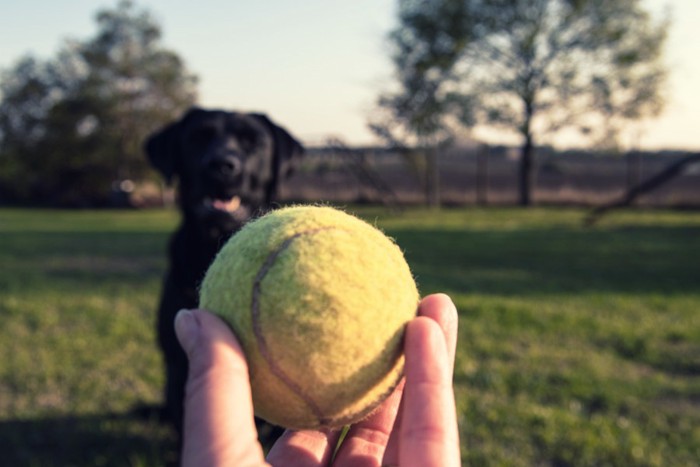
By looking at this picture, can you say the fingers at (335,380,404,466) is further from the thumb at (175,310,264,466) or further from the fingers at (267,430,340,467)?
the thumb at (175,310,264,466)

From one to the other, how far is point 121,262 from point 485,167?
16.9 metres

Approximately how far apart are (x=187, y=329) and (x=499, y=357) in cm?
392

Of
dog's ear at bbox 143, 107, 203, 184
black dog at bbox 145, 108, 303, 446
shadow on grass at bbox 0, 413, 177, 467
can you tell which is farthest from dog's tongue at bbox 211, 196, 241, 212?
shadow on grass at bbox 0, 413, 177, 467

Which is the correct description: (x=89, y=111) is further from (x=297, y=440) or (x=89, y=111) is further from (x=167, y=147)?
(x=297, y=440)

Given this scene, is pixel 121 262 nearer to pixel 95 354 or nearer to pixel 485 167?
pixel 95 354

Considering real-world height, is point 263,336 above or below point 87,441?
above

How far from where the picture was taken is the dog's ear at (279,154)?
407 centimetres

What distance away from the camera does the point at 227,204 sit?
11.5 feet

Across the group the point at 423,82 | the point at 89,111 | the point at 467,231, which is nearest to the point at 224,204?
the point at 467,231

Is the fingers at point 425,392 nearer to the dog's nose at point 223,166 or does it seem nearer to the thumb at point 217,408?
the thumb at point 217,408

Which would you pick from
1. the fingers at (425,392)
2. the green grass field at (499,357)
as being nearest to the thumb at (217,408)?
the fingers at (425,392)

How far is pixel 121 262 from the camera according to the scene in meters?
9.77

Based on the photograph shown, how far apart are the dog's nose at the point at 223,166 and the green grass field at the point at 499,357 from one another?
1560 mm

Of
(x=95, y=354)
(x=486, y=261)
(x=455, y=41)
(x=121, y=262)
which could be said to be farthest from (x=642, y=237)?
(x=455, y=41)
